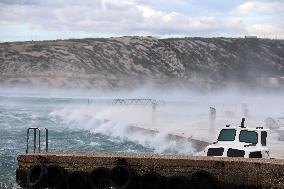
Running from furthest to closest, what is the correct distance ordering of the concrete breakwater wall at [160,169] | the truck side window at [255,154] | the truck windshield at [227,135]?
the truck windshield at [227,135] → the truck side window at [255,154] → the concrete breakwater wall at [160,169]

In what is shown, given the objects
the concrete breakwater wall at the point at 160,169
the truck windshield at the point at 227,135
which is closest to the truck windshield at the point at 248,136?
the truck windshield at the point at 227,135

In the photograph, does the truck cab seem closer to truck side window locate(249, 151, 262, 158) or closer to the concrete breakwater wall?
truck side window locate(249, 151, 262, 158)

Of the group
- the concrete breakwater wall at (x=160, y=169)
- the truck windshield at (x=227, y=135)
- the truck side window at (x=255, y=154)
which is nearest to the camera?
the concrete breakwater wall at (x=160, y=169)

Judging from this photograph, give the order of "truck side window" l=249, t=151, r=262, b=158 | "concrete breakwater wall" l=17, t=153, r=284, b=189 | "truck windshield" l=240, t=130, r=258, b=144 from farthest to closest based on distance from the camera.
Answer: "truck windshield" l=240, t=130, r=258, b=144 < "truck side window" l=249, t=151, r=262, b=158 < "concrete breakwater wall" l=17, t=153, r=284, b=189

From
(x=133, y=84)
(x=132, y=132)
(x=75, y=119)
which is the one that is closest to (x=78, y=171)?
(x=132, y=132)

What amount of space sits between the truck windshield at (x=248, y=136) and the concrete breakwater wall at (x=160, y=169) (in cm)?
308

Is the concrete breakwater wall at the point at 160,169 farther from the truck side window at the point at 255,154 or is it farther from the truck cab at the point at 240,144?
the truck cab at the point at 240,144

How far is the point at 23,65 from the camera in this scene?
181875mm

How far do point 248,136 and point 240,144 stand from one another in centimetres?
55

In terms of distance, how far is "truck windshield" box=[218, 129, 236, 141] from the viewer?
19.8 m

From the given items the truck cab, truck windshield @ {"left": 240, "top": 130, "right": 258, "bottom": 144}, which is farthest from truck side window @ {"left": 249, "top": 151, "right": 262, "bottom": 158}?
truck windshield @ {"left": 240, "top": 130, "right": 258, "bottom": 144}

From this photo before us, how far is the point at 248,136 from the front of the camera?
19750mm

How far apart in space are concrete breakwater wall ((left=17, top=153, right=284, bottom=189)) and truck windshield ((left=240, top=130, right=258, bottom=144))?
3.08 m

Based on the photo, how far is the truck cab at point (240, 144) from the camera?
18.9 metres
